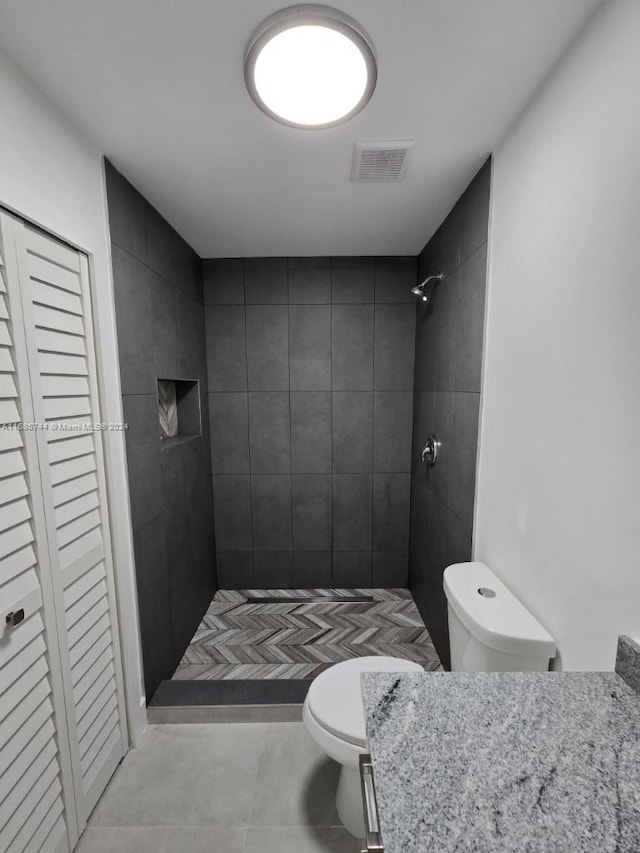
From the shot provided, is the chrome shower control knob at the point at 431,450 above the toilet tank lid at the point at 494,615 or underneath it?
above

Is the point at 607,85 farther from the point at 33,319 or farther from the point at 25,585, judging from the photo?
the point at 25,585

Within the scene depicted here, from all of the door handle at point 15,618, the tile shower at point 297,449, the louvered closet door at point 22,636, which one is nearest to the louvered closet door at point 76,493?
the louvered closet door at point 22,636

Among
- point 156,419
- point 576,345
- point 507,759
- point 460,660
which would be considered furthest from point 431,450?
point 507,759

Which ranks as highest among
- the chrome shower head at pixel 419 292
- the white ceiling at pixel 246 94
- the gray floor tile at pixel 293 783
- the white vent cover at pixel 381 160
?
the white ceiling at pixel 246 94

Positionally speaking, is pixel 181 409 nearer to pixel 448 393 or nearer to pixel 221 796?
pixel 448 393

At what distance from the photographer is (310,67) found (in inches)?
36.9

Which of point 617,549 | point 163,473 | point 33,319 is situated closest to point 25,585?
point 33,319

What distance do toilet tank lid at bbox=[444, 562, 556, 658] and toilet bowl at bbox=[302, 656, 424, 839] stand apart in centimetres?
26

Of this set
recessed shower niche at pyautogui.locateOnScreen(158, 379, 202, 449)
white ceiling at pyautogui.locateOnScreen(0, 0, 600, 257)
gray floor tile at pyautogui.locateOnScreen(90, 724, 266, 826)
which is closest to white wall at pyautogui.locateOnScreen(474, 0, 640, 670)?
white ceiling at pyautogui.locateOnScreen(0, 0, 600, 257)

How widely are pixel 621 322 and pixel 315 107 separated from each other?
954 mm

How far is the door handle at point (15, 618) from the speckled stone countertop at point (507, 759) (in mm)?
898

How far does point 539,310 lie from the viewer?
3.56 ft

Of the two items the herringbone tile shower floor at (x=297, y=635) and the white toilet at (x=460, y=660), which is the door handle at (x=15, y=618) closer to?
the white toilet at (x=460, y=660)

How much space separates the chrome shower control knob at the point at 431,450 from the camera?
6.64ft
